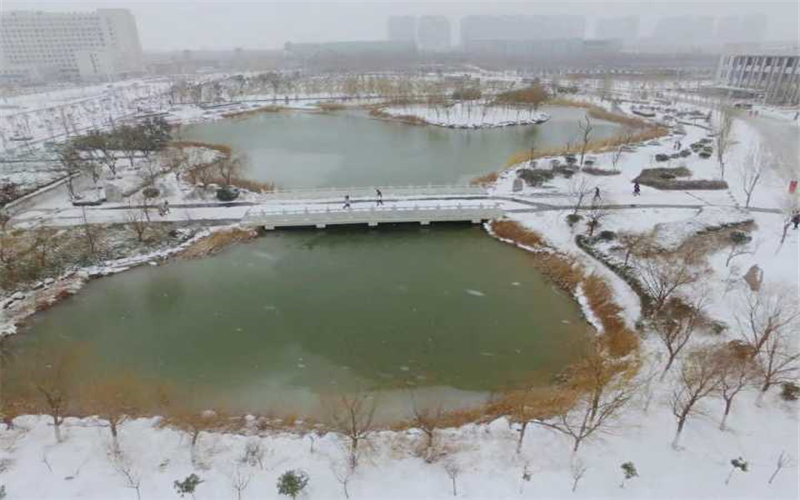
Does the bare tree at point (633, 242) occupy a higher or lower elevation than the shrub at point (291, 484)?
higher

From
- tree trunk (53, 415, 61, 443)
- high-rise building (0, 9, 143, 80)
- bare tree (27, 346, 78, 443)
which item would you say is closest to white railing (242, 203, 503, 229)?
bare tree (27, 346, 78, 443)

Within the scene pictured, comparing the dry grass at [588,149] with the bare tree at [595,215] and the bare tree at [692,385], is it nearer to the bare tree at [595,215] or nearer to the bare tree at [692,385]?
the bare tree at [595,215]

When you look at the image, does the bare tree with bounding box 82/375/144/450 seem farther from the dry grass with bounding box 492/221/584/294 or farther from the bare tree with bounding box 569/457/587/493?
the dry grass with bounding box 492/221/584/294

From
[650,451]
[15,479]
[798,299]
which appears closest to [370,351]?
[650,451]

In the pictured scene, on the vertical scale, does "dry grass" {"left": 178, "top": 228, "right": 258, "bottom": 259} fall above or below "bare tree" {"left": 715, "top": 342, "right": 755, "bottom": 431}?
below

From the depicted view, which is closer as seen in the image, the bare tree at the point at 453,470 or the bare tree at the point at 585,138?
the bare tree at the point at 453,470

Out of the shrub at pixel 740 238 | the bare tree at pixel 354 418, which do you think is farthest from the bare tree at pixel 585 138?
the bare tree at pixel 354 418

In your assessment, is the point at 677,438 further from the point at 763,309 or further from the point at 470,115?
the point at 470,115
